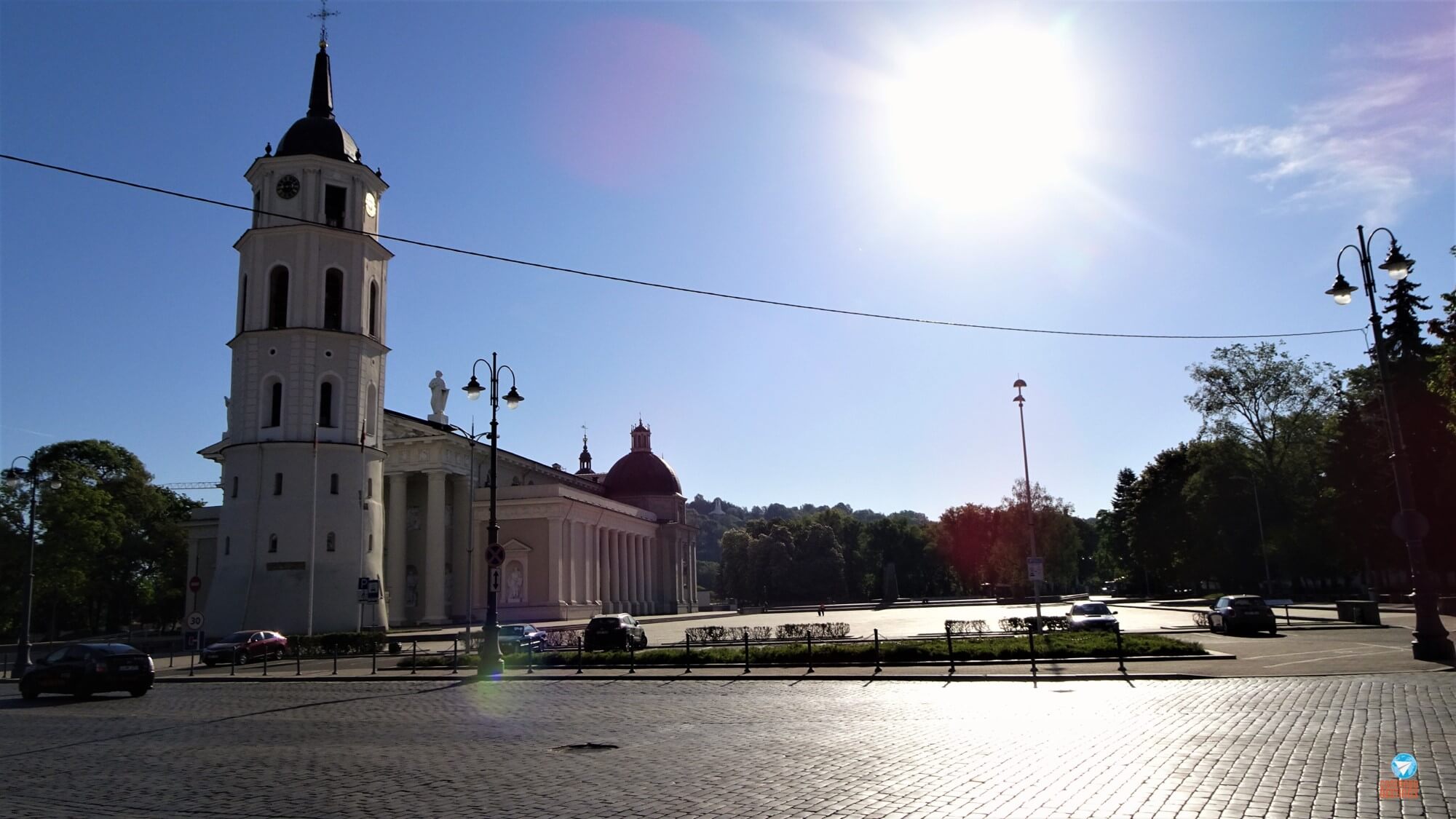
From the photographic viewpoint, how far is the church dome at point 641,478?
104062mm

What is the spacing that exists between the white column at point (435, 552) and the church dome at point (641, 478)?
36.4 metres

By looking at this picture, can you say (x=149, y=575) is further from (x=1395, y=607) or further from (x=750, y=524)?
(x=1395, y=607)

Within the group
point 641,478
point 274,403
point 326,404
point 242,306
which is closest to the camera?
point 274,403

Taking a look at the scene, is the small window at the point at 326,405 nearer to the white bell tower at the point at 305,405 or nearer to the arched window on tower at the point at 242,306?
the white bell tower at the point at 305,405

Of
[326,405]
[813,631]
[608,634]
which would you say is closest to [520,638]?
[608,634]

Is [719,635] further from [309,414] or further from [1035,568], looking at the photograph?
[309,414]

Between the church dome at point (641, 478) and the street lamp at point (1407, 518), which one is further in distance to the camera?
the church dome at point (641, 478)

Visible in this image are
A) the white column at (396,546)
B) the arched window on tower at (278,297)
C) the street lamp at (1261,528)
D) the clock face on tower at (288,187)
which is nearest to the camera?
the arched window on tower at (278,297)

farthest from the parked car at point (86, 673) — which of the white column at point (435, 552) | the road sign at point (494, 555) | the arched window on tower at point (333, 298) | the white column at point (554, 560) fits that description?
the white column at point (554, 560)

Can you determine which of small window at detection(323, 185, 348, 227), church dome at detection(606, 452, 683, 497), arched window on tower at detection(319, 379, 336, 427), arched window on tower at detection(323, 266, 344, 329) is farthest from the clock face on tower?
church dome at detection(606, 452, 683, 497)

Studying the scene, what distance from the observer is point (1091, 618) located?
116ft

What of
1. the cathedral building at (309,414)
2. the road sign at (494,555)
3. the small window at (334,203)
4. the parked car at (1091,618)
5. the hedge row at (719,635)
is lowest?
the hedge row at (719,635)

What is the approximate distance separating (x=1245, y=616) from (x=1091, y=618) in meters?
5.21

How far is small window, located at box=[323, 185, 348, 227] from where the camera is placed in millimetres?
53656
